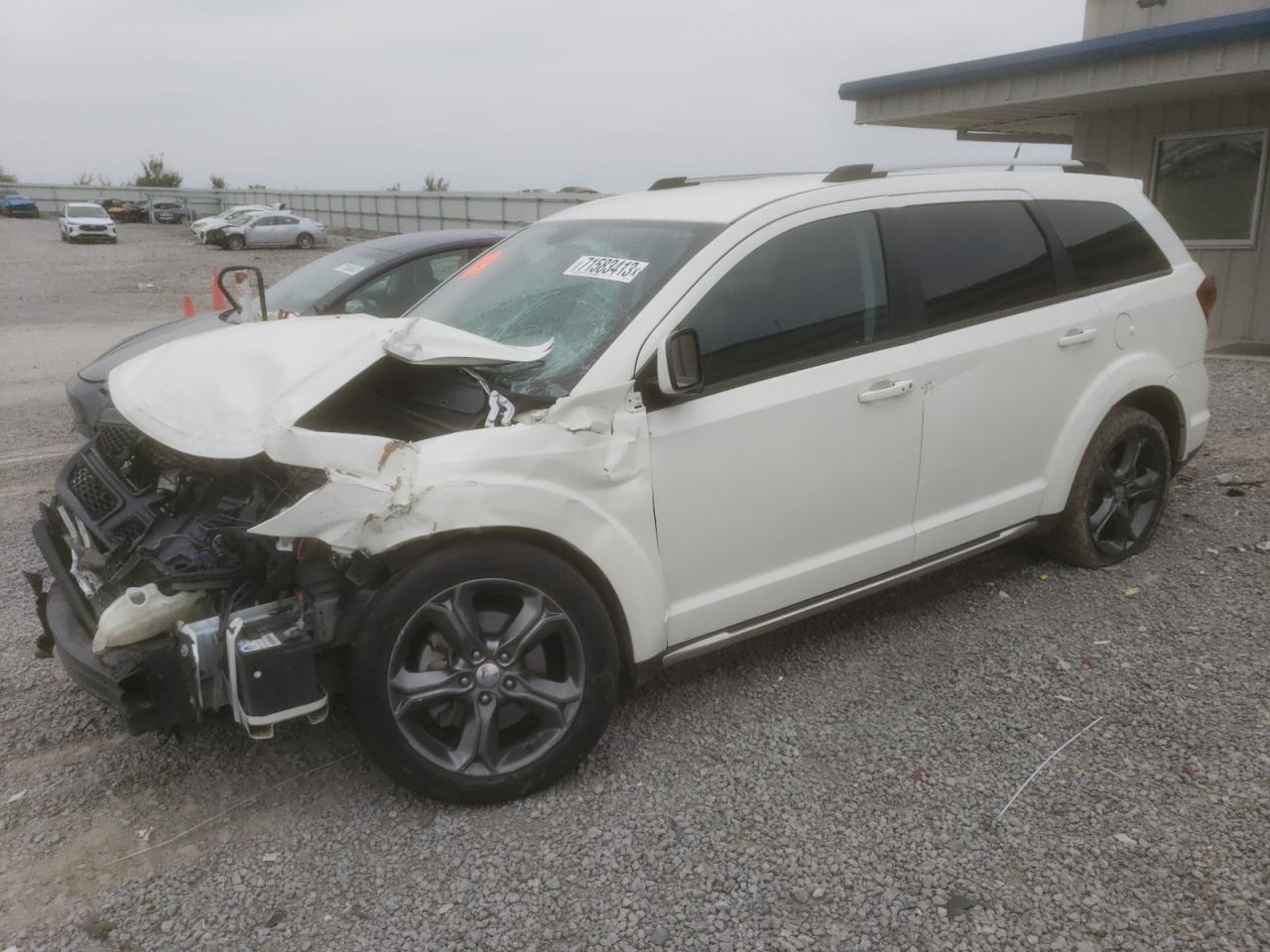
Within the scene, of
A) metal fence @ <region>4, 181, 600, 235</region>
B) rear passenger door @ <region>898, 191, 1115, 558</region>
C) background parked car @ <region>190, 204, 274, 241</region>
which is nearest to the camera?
rear passenger door @ <region>898, 191, 1115, 558</region>

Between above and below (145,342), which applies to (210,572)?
below

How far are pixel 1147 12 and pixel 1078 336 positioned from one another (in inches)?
453

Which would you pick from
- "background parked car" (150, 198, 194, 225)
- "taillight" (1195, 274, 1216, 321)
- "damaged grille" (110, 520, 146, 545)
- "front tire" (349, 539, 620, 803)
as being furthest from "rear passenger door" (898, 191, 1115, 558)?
"background parked car" (150, 198, 194, 225)

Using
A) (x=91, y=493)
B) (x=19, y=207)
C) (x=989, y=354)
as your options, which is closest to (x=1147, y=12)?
(x=989, y=354)

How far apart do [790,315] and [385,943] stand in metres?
2.29

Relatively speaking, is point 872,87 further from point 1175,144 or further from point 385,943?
point 385,943

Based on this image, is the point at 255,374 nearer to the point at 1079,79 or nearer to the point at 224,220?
the point at 1079,79

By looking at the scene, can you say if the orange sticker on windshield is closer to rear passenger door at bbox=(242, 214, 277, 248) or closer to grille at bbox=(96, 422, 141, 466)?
grille at bbox=(96, 422, 141, 466)

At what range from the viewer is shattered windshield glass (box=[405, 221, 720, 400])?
3314 millimetres

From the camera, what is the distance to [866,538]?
378 cm

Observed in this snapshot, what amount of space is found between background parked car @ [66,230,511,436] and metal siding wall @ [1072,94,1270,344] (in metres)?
7.70

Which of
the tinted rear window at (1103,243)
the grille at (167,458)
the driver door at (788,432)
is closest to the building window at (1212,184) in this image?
the tinted rear window at (1103,243)

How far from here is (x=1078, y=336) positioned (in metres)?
4.30

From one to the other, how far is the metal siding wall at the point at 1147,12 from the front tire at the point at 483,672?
12585 mm
